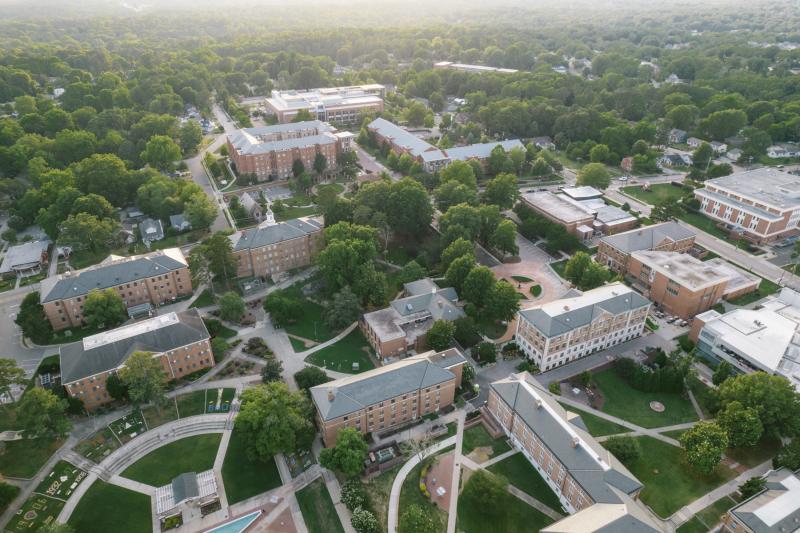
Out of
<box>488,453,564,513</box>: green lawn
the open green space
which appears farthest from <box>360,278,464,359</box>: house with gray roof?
the open green space

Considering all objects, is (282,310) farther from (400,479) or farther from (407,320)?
(400,479)

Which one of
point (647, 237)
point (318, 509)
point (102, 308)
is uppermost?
point (647, 237)

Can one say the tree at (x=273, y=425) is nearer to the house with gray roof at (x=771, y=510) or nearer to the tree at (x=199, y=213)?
the house with gray roof at (x=771, y=510)

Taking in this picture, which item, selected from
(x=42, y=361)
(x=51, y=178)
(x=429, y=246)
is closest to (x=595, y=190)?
(x=429, y=246)

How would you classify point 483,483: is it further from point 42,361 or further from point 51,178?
point 51,178

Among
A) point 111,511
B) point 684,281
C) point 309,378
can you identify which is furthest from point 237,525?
point 684,281

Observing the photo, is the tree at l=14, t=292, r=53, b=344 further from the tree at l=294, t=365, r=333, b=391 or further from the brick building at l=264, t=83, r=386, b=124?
the brick building at l=264, t=83, r=386, b=124

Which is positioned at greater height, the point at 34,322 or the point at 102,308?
the point at 102,308

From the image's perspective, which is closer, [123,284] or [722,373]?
[722,373]
